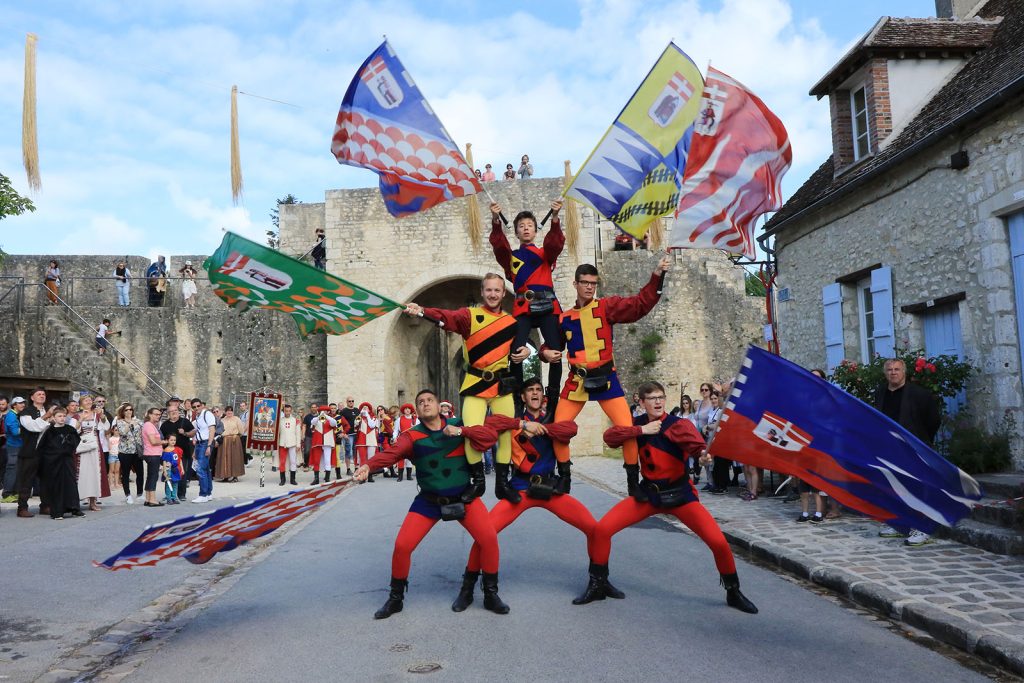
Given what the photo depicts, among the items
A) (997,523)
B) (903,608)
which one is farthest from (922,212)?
(903,608)

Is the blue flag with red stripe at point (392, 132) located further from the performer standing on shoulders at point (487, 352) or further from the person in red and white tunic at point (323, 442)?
the person in red and white tunic at point (323, 442)

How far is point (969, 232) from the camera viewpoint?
34.6ft

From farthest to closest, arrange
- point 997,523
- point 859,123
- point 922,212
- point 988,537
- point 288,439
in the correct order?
point 288,439
point 859,123
point 922,212
point 997,523
point 988,537

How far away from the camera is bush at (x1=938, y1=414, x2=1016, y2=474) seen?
9.82m

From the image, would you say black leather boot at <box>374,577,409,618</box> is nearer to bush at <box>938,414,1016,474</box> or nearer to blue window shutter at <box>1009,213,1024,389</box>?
bush at <box>938,414,1016,474</box>

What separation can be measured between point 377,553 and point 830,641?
4883mm

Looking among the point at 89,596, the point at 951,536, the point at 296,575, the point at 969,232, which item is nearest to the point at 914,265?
the point at 969,232

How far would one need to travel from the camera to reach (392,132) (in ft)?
24.1

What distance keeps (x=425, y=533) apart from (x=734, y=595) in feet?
7.30

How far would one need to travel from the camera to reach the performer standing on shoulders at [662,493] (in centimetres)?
574

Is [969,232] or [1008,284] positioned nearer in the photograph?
[1008,284]

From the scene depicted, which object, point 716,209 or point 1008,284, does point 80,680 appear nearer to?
point 716,209


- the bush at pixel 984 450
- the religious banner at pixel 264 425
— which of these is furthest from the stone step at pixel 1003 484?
the religious banner at pixel 264 425

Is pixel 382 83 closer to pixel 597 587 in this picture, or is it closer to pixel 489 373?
pixel 489 373
